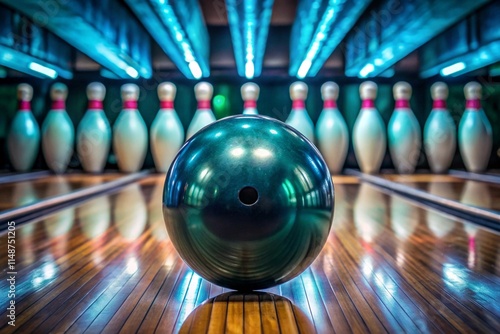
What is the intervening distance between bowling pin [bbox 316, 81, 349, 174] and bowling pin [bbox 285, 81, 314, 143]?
0.35 feet

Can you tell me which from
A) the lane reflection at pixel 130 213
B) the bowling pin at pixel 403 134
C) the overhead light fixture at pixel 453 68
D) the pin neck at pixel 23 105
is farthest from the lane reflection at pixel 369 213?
the pin neck at pixel 23 105

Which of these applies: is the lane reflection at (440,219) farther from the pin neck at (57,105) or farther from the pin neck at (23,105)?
the pin neck at (23,105)

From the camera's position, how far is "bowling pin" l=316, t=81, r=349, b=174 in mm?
4656

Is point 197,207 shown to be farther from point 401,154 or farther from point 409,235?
point 401,154

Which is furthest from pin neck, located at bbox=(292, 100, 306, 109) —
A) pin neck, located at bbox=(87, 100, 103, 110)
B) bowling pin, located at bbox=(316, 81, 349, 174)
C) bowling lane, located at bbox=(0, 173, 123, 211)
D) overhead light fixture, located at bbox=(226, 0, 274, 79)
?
pin neck, located at bbox=(87, 100, 103, 110)

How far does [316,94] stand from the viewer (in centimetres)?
497

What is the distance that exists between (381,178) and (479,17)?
141cm

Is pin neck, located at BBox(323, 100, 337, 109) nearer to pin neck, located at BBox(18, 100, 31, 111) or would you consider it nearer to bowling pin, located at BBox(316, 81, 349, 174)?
bowling pin, located at BBox(316, 81, 349, 174)

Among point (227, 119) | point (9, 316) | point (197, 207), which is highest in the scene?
point (227, 119)

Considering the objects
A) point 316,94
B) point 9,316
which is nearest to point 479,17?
point 316,94

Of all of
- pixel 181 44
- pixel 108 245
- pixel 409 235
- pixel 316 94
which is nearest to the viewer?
pixel 108 245

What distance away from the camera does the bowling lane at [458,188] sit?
266 centimetres

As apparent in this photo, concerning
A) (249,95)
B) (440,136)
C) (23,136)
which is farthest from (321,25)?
(23,136)

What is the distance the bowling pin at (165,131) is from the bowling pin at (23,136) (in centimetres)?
100
